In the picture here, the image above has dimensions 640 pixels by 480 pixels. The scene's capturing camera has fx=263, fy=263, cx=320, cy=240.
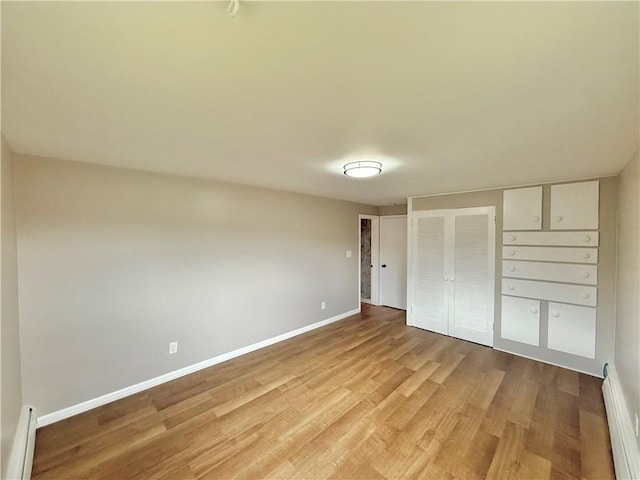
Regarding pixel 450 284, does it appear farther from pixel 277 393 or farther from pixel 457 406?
pixel 277 393

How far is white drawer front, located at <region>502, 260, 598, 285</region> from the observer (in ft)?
9.90

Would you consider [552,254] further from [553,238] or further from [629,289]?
[629,289]

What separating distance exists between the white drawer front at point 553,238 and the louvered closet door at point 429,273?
2.91ft

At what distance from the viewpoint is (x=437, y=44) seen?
3.14 feet

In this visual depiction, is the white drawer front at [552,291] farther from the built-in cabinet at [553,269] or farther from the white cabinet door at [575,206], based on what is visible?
the white cabinet door at [575,206]

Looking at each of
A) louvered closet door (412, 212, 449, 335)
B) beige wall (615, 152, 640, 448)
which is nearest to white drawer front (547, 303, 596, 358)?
beige wall (615, 152, 640, 448)

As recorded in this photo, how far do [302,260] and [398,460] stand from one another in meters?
2.83

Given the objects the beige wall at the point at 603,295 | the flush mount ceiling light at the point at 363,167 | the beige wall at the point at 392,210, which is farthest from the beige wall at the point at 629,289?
the beige wall at the point at 392,210

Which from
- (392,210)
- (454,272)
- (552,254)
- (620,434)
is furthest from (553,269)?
(392,210)

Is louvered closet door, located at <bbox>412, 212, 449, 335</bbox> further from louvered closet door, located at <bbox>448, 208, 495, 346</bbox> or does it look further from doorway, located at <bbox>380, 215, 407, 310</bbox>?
doorway, located at <bbox>380, 215, 407, 310</bbox>

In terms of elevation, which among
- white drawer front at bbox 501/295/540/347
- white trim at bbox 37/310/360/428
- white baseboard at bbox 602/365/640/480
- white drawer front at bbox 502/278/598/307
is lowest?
white trim at bbox 37/310/360/428

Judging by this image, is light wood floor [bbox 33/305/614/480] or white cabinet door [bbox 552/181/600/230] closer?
light wood floor [bbox 33/305/614/480]

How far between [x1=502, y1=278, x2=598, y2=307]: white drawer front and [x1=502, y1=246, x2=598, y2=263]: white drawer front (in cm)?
30

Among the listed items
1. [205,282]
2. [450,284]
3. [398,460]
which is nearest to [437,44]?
[398,460]
